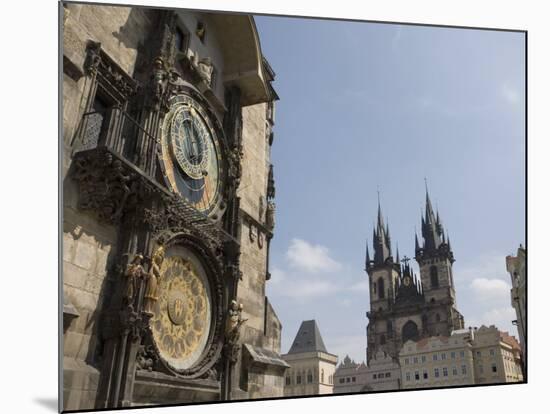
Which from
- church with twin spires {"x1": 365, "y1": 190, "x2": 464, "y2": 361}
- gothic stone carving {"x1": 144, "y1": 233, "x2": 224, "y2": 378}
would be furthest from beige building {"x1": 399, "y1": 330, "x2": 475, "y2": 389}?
church with twin spires {"x1": 365, "y1": 190, "x2": 464, "y2": 361}

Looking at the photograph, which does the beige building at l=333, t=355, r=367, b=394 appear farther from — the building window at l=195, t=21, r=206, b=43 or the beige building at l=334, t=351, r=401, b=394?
the building window at l=195, t=21, r=206, b=43

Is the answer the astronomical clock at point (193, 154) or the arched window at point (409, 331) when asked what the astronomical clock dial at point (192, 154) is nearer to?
the astronomical clock at point (193, 154)

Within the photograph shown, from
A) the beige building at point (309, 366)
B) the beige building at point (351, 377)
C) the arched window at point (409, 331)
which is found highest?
the arched window at point (409, 331)

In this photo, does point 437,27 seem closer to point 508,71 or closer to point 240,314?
point 508,71

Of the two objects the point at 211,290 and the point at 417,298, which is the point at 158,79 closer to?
the point at 211,290

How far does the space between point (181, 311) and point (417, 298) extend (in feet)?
190

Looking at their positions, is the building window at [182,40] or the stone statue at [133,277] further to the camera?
the building window at [182,40]

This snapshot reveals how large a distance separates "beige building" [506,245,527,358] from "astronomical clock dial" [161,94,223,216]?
4572 mm

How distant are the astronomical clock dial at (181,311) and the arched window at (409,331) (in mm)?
52857

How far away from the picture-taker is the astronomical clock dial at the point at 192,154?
21.1 feet

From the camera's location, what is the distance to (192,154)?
693 centimetres

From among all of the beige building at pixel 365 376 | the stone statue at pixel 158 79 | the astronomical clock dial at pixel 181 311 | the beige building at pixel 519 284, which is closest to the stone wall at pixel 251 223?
the astronomical clock dial at pixel 181 311

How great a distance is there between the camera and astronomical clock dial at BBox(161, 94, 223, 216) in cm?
642

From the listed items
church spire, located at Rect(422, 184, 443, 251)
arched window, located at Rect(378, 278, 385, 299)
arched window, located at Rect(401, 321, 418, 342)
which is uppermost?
church spire, located at Rect(422, 184, 443, 251)
